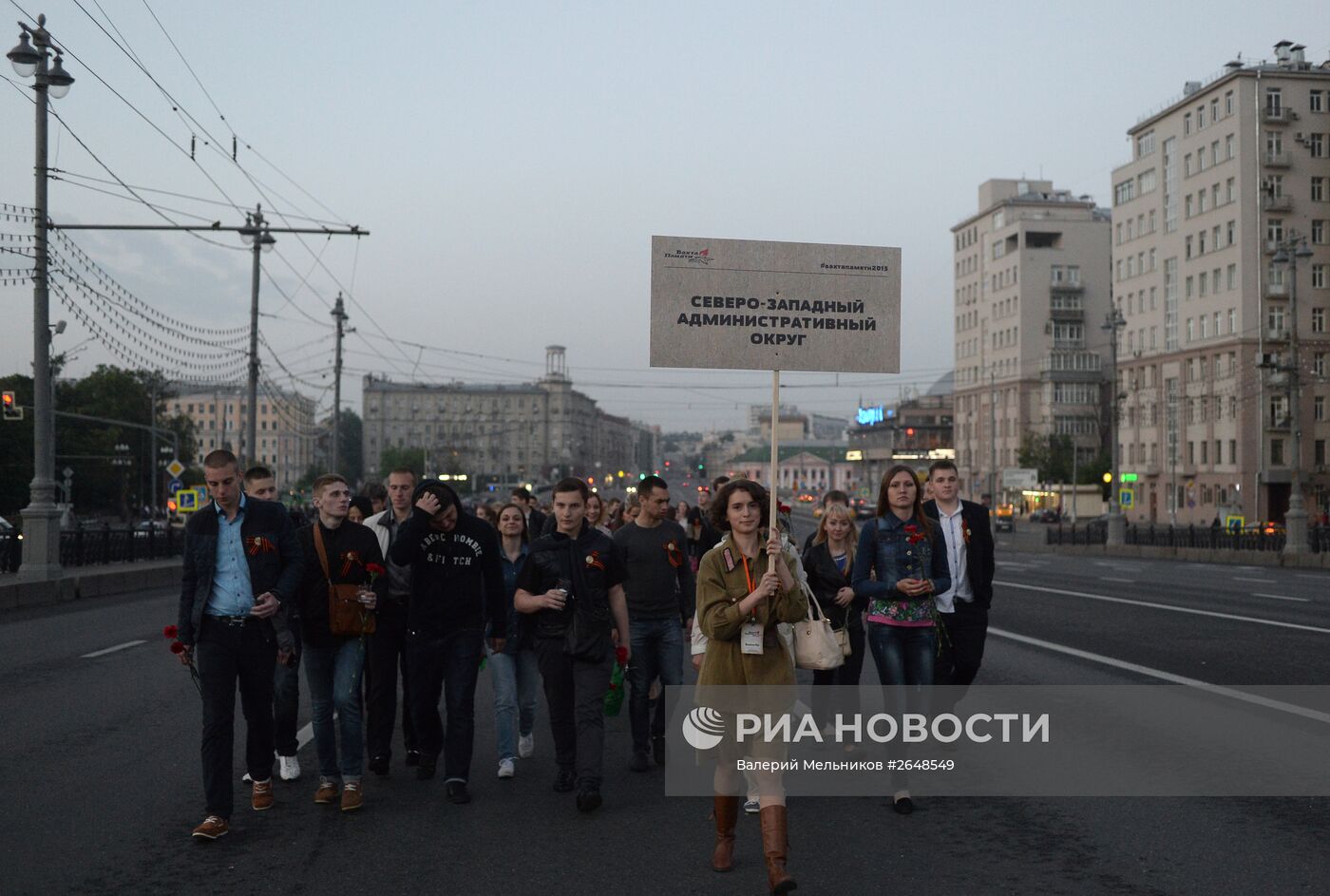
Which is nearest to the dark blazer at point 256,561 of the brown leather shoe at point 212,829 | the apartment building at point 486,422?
the brown leather shoe at point 212,829

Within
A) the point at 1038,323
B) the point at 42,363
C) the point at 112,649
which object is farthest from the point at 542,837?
the point at 1038,323

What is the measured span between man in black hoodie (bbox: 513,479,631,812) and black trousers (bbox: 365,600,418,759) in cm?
80

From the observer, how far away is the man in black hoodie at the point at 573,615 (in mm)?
7508

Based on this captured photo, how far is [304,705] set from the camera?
1137 cm

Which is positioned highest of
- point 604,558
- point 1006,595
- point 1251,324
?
point 1251,324

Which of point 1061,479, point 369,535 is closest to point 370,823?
point 369,535

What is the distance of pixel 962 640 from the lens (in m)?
7.71

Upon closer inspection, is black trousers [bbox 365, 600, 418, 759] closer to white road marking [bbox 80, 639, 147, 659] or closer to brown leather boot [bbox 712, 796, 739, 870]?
brown leather boot [bbox 712, 796, 739, 870]

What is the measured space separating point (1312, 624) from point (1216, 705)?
8.45m

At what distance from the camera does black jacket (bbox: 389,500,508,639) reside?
7.58m

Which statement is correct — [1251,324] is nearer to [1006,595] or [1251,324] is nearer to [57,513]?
[1006,595]

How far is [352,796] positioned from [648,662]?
2.22 meters

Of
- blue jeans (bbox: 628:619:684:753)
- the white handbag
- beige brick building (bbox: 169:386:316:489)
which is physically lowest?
blue jeans (bbox: 628:619:684:753)

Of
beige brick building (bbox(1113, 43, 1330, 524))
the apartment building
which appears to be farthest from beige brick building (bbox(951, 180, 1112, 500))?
the apartment building
